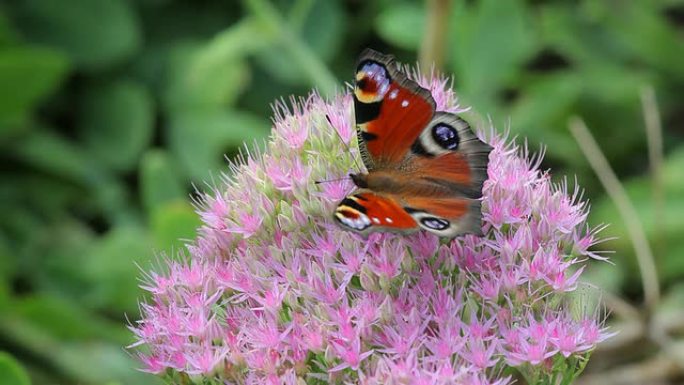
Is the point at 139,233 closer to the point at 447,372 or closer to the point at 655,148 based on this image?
the point at 655,148

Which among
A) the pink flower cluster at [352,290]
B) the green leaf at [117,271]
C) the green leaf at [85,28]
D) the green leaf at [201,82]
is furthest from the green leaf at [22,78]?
the pink flower cluster at [352,290]

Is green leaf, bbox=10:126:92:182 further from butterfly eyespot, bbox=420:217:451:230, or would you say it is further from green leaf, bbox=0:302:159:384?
butterfly eyespot, bbox=420:217:451:230

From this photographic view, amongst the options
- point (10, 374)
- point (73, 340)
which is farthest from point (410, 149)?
point (73, 340)

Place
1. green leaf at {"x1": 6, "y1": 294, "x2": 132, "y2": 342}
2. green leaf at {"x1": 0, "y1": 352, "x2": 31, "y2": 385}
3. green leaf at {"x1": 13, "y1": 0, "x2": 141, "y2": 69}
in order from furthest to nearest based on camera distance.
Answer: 1. green leaf at {"x1": 13, "y1": 0, "x2": 141, "y2": 69}
2. green leaf at {"x1": 6, "y1": 294, "x2": 132, "y2": 342}
3. green leaf at {"x1": 0, "y1": 352, "x2": 31, "y2": 385}

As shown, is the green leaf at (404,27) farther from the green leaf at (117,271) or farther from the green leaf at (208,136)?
the green leaf at (117,271)

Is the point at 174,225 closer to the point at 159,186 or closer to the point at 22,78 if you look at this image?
the point at 159,186

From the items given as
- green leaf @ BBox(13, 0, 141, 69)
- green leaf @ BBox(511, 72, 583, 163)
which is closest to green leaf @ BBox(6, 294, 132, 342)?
green leaf @ BBox(13, 0, 141, 69)
